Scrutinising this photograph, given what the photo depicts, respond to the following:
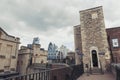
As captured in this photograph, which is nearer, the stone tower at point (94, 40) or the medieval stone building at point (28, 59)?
the stone tower at point (94, 40)

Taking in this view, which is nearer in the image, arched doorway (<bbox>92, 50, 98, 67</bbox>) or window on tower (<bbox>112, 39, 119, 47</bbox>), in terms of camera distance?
arched doorway (<bbox>92, 50, 98, 67</bbox>)

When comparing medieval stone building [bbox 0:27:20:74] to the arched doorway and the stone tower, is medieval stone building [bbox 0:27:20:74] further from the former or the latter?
the arched doorway

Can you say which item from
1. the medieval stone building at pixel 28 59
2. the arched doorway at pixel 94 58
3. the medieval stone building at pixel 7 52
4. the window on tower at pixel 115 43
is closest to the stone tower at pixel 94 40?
the arched doorway at pixel 94 58

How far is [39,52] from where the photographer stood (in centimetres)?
2475

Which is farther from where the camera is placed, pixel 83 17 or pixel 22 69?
pixel 22 69

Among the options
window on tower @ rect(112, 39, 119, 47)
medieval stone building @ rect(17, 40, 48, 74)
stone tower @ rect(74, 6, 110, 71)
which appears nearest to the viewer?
stone tower @ rect(74, 6, 110, 71)

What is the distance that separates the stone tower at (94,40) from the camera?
15594mm

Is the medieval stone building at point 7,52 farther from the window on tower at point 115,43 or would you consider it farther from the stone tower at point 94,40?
the window on tower at point 115,43

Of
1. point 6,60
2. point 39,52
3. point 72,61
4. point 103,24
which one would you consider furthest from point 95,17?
point 6,60

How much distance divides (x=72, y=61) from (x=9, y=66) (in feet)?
46.7

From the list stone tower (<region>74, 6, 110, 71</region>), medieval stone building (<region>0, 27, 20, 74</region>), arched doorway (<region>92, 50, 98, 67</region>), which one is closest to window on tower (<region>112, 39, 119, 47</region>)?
stone tower (<region>74, 6, 110, 71</region>)

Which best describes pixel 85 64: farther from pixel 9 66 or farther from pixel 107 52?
pixel 9 66

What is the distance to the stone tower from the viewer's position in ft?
51.2

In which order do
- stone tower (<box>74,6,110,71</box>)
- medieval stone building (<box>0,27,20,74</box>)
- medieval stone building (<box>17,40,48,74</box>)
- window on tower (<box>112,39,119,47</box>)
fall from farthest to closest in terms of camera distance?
1. medieval stone building (<box>17,40,48,74</box>)
2. window on tower (<box>112,39,119,47</box>)
3. medieval stone building (<box>0,27,20,74</box>)
4. stone tower (<box>74,6,110,71</box>)
